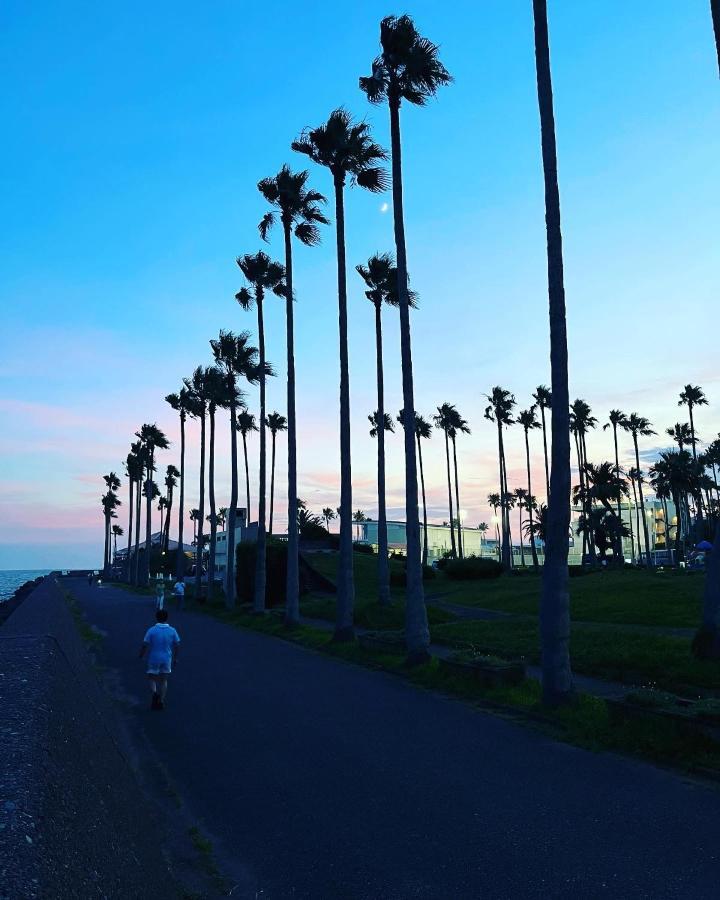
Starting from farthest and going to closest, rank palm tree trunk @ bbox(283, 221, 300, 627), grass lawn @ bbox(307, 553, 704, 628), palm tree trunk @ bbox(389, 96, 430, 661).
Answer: palm tree trunk @ bbox(283, 221, 300, 627) < grass lawn @ bbox(307, 553, 704, 628) < palm tree trunk @ bbox(389, 96, 430, 661)

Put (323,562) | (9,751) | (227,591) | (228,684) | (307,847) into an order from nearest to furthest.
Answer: (9,751) < (307,847) < (228,684) < (227,591) < (323,562)

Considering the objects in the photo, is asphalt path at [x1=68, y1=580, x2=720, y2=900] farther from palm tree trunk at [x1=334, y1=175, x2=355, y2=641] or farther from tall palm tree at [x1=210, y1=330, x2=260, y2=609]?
tall palm tree at [x1=210, y1=330, x2=260, y2=609]

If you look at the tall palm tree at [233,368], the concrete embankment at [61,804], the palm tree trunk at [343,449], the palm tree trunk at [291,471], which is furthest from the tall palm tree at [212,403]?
the concrete embankment at [61,804]

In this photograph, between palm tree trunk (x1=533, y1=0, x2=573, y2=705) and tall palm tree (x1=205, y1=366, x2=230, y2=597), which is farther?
tall palm tree (x1=205, y1=366, x2=230, y2=597)

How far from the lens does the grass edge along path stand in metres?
9.11

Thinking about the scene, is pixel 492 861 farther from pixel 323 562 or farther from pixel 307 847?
pixel 323 562

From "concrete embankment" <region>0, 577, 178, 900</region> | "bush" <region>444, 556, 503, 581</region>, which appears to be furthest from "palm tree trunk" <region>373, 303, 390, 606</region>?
"bush" <region>444, 556, 503, 581</region>

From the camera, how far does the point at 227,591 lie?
134 ft

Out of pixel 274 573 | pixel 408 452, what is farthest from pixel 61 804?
pixel 274 573

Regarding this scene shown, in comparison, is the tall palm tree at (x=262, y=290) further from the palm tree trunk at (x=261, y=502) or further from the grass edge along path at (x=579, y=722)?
the grass edge along path at (x=579, y=722)

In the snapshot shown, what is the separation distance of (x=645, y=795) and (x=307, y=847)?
392 centimetres

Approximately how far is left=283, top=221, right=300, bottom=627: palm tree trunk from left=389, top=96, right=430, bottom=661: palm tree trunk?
9236 millimetres

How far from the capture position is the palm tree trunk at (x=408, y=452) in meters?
18.1

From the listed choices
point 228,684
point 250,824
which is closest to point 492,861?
point 250,824
